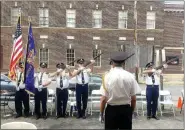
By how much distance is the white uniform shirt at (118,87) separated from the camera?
15.9 feet

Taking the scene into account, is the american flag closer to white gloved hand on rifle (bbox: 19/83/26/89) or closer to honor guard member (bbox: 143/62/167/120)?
white gloved hand on rifle (bbox: 19/83/26/89)

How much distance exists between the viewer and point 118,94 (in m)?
4.87

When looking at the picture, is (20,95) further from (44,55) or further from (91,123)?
(44,55)

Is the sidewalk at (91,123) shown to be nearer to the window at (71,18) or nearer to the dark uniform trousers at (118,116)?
the dark uniform trousers at (118,116)

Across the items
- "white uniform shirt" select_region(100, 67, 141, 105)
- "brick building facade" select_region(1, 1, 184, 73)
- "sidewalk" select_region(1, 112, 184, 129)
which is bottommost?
"sidewalk" select_region(1, 112, 184, 129)

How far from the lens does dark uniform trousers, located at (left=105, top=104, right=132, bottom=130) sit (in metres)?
4.95

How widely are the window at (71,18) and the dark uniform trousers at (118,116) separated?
21.8 metres

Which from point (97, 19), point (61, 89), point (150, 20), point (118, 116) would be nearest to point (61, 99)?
point (61, 89)

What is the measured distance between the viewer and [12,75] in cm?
902

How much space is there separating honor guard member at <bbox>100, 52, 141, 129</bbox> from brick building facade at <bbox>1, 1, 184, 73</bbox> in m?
20.4

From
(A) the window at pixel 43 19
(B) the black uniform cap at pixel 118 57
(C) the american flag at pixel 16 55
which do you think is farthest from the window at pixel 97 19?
(B) the black uniform cap at pixel 118 57

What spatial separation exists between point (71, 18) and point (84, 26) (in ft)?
4.44

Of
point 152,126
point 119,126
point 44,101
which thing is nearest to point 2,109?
point 44,101

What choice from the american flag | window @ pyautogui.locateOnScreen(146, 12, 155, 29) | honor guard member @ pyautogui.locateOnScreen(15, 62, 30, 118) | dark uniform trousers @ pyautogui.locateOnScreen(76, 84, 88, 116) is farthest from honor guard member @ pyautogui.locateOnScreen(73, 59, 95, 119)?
window @ pyautogui.locateOnScreen(146, 12, 155, 29)
